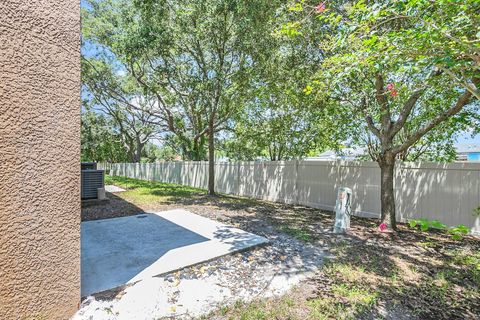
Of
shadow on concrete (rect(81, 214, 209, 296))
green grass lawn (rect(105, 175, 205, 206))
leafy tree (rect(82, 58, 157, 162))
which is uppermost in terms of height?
leafy tree (rect(82, 58, 157, 162))

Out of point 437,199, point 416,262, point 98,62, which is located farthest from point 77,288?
point 98,62

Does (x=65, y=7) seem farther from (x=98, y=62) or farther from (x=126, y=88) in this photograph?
(x=126, y=88)

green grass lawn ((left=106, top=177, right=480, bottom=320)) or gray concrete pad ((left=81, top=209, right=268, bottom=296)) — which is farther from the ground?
gray concrete pad ((left=81, top=209, right=268, bottom=296))

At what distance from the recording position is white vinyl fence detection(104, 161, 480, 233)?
6090mm

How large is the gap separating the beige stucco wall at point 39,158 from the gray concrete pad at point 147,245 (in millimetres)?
716

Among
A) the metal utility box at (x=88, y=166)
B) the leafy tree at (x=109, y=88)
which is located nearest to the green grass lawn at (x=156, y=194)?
the metal utility box at (x=88, y=166)

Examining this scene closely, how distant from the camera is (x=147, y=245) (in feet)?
14.9

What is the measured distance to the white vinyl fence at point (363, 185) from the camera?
609 centimetres

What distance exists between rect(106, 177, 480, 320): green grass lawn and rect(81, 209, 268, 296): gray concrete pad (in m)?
1.20

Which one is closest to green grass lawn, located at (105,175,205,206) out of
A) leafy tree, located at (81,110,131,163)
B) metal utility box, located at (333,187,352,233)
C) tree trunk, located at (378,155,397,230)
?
metal utility box, located at (333,187,352,233)

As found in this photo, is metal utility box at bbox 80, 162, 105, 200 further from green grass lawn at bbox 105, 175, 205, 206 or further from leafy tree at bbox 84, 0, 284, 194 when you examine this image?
leafy tree at bbox 84, 0, 284, 194

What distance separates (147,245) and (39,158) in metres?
2.63

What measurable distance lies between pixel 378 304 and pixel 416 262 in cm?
180

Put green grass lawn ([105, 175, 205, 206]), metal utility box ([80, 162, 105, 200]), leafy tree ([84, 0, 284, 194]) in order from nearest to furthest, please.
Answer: metal utility box ([80, 162, 105, 200]), leafy tree ([84, 0, 284, 194]), green grass lawn ([105, 175, 205, 206])
